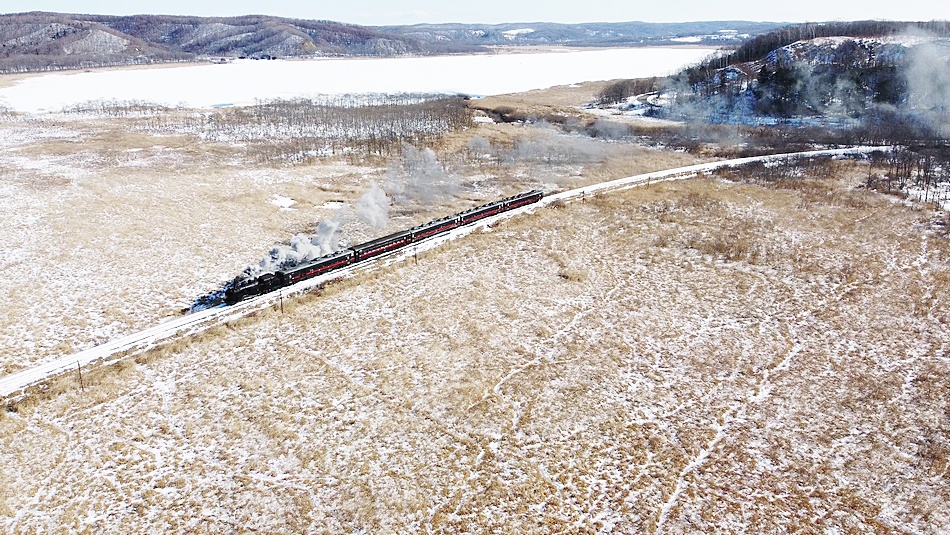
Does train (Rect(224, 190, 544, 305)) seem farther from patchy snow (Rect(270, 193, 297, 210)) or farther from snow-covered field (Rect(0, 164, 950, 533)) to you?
patchy snow (Rect(270, 193, 297, 210))

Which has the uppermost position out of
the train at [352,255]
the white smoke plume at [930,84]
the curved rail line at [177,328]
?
the white smoke plume at [930,84]

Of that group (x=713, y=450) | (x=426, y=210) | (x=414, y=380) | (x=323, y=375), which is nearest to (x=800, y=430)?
(x=713, y=450)

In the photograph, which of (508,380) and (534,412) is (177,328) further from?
(534,412)

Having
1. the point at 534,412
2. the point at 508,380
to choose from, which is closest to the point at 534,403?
the point at 534,412

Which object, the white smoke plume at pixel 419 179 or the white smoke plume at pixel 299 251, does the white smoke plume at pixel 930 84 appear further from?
the white smoke plume at pixel 299 251

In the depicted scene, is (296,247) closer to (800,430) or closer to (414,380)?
(414,380)

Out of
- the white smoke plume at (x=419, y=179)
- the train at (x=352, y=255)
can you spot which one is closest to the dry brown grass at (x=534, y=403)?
the train at (x=352, y=255)
